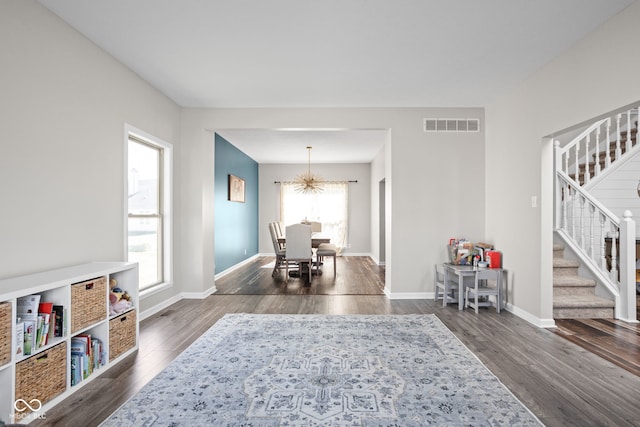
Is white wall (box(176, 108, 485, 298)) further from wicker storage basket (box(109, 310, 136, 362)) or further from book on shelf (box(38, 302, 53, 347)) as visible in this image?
book on shelf (box(38, 302, 53, 347))

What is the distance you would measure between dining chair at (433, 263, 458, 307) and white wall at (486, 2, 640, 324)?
2.18ft

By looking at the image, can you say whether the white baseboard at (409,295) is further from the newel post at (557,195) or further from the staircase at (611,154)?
the staircase at (611,154)

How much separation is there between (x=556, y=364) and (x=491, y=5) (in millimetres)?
2713

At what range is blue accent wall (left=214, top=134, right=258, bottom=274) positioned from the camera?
19.9 feet

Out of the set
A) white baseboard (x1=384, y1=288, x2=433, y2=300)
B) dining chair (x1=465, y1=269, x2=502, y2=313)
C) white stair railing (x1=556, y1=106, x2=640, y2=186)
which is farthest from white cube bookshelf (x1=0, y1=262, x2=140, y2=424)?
white stair railing (x1=556, y1=106, x2=640, y2=186)

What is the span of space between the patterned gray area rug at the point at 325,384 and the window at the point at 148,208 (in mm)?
1426

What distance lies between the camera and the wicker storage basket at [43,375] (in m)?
1.76

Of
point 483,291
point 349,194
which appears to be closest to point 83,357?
point 483,291

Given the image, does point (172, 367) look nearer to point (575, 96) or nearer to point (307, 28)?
point (307, 28)

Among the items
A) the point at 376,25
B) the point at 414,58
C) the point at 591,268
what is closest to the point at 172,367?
the point at 376,25

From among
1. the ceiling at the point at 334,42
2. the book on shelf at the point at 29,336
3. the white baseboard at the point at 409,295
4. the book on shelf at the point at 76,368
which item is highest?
the ceiling at the point at 334,42

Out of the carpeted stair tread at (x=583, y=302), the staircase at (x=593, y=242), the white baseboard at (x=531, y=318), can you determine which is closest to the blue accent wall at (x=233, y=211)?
the white baseboard at (x=531, y=318)

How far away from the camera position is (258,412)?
6.11 ft

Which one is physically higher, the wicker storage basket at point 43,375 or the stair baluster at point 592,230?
the stair baluster at point 592,230
